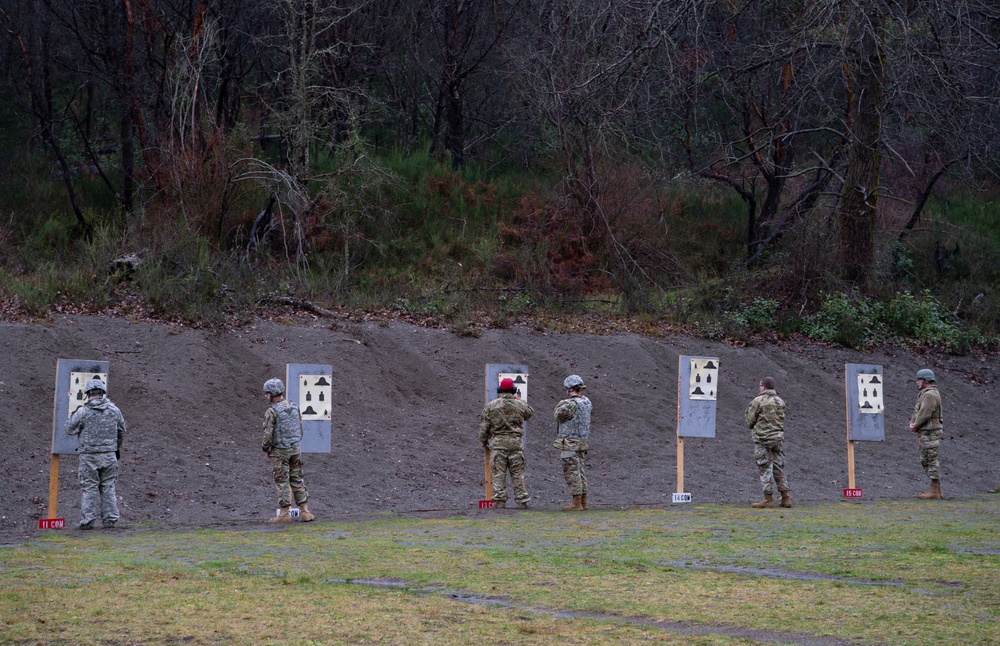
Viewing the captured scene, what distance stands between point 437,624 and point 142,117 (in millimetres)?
29110

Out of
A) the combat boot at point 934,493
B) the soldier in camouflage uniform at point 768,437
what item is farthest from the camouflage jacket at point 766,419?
the combat boot at point 934,493

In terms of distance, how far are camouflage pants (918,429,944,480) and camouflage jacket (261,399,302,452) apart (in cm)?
1082

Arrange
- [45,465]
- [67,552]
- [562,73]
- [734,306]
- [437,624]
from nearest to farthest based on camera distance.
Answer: [437,624] → [67,552] → [45,465] → [734,306] → [562,73]

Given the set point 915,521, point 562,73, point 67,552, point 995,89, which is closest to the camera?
point 67,552

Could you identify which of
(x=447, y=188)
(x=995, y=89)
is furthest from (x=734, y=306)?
(x=995, y=89)

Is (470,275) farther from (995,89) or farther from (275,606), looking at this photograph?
(275,606)

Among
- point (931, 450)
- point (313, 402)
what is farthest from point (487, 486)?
point (931, 450)

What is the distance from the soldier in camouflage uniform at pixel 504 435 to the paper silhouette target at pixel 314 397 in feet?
8.03

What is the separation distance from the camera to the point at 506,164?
130 ft

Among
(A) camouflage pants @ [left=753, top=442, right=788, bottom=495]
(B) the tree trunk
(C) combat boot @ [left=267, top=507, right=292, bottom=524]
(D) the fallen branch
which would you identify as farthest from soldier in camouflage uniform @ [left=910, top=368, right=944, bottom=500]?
(D) the fallen branch

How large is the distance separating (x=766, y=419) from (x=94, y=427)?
10.0m

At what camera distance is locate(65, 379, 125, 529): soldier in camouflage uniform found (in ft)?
49.9

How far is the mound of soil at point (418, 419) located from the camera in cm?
1830

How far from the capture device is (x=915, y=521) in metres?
15.2
